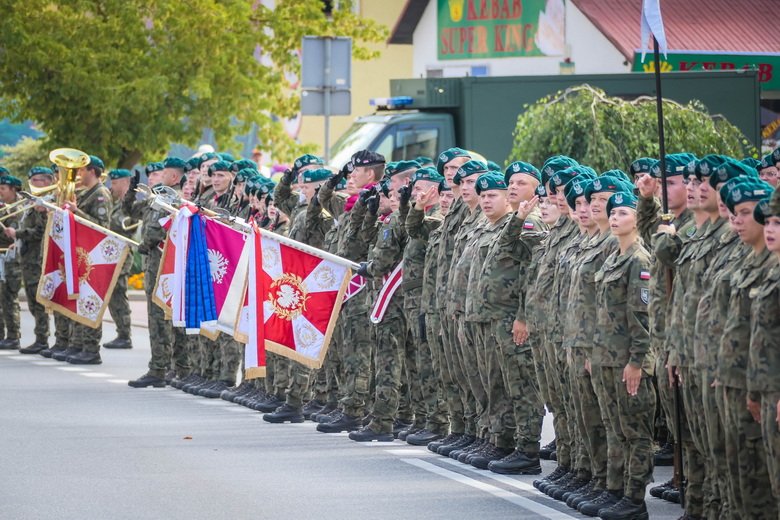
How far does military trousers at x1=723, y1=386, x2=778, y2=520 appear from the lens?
8.73 meters

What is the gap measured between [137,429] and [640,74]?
11690 mm

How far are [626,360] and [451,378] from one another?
3.09 metres

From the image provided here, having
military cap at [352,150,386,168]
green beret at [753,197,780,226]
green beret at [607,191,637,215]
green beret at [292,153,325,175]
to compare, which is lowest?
green beret at [753,197,780,226]

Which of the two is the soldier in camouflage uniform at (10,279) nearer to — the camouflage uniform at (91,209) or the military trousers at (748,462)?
the camouflage uniform at (91,209)

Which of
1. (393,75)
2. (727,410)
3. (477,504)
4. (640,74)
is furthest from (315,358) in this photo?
(393,75)

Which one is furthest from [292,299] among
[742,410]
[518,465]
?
[742,410]

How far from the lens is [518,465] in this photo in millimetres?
11953

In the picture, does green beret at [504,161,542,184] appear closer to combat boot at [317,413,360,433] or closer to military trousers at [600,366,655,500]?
military trousers at [600,366,655,500]

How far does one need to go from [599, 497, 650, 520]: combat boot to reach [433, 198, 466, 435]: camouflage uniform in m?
3.00

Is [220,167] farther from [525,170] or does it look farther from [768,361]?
[768,361]

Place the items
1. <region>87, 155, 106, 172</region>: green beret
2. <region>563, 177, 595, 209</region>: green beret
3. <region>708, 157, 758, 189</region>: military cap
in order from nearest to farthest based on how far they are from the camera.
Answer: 1. <region>708, 157, 758, 189</region>: military cap
2. <region>563, 177, 595, 209</region>: green beret
3. <region>87, 155, 106, 172</region>: green beret

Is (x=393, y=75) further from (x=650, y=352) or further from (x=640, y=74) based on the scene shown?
(x=650, y=352)

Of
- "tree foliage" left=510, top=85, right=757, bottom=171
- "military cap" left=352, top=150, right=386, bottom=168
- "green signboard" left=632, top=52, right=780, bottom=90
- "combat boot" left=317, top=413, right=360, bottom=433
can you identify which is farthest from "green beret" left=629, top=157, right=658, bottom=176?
"green signboard" left=632, top=52, right=780, bottom=90

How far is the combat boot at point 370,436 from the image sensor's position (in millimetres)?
13984
